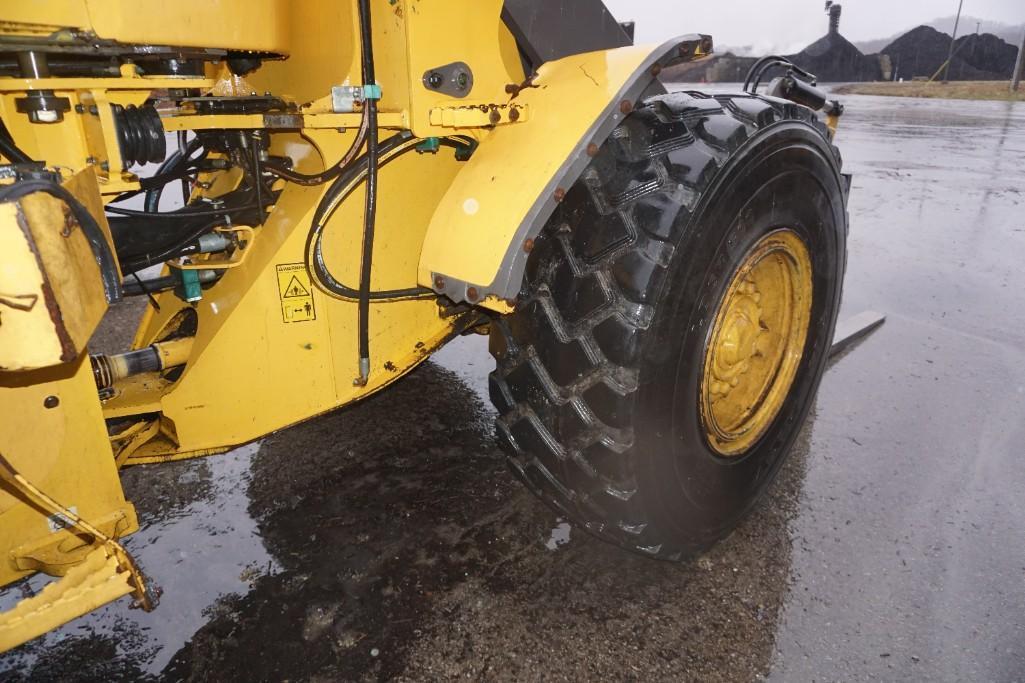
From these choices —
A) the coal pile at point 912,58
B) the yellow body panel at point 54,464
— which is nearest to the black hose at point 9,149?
the yellow body panel at point 54,464

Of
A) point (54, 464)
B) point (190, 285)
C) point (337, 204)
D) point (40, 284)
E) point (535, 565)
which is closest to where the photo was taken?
point (40, 284)

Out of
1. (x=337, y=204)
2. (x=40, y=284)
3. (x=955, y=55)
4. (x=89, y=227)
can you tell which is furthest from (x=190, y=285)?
(x=955, y=55)

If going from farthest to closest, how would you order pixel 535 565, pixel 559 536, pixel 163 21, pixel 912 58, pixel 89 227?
pixel 912 58 < pixel 559 536 < pixel 535 565 < pixel 163 21 < pixel 89 227

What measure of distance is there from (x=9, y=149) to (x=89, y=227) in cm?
28

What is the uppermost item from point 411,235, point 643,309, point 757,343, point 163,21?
point 163,21

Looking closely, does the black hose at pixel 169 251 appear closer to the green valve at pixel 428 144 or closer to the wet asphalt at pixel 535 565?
the green valve at pixel 428 144

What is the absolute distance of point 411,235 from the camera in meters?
1.97

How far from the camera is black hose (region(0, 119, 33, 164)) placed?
1.28 m

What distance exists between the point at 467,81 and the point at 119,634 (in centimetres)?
182

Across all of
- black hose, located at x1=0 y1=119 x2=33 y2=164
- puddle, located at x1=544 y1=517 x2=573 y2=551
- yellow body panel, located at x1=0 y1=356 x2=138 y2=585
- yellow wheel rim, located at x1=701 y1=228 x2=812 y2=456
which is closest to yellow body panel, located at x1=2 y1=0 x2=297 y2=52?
black hose, located at x1=0 y1=119 x2=33 y2=164

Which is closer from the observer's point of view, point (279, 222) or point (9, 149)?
point (9, 149)

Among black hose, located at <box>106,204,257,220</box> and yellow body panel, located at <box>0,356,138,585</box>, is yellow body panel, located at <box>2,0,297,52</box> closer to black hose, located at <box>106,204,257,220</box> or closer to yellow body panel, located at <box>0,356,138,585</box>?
black hose, located at <box>106,204,257,220</box>

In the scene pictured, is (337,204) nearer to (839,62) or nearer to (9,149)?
(9,149)

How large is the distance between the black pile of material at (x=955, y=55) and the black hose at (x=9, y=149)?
45707 millimetres
